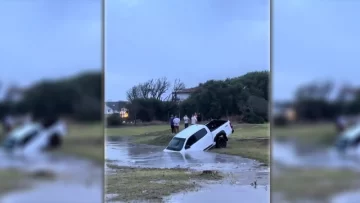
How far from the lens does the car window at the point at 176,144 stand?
4.29 m

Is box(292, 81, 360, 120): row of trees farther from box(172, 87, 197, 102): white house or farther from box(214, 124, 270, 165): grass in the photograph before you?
box(172, 87, 197, 102): white house

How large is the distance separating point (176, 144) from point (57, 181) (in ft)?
3.72

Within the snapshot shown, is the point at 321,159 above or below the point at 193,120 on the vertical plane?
below

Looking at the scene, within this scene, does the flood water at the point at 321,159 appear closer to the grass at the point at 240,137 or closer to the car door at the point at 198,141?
the grass at the point at 240,137

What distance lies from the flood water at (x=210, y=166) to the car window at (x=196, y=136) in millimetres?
114

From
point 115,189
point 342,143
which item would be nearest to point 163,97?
point 115,189

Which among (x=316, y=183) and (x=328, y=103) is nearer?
(x=328, y=103)

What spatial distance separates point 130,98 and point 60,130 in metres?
0.71

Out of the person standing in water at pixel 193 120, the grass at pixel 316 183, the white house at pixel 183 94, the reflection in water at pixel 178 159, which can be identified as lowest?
the grass at pixel 316 183

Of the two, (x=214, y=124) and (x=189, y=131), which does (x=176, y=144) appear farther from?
(x=214, y=124)

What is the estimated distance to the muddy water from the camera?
3682mm

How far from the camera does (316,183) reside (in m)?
3.76

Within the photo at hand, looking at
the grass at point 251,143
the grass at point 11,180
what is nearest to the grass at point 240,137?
the grass at point 251,143

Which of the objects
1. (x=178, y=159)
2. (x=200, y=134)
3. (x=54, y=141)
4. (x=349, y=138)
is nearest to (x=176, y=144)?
(x=178, y=159)
